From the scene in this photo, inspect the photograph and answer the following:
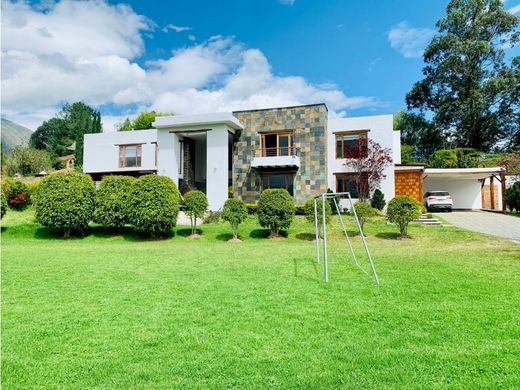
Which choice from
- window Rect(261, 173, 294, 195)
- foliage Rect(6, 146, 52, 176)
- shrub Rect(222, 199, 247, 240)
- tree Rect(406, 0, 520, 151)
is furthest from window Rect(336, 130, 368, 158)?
foliage Rect(6, 146, 52, 176)

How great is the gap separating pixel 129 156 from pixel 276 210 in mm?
17450

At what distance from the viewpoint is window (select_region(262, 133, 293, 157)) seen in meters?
22.2

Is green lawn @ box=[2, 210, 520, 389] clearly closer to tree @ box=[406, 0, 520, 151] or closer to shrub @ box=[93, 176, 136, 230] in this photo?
shrub @ box=[93, 176, 136, 230]

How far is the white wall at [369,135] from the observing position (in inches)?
831

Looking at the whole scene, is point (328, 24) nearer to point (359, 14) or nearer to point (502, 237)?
point (359, 14)

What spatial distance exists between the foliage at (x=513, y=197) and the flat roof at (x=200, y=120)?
18.8 m

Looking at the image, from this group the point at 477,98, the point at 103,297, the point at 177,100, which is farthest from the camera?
the point at 177,100

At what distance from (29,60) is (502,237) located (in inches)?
658

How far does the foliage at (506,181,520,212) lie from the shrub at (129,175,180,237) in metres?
21.5

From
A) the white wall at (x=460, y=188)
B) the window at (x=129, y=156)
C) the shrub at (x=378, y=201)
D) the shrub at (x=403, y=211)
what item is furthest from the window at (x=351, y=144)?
the window at (x=129, y=156)

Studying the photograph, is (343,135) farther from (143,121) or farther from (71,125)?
(71,125)

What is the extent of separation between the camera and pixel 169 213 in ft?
48.9

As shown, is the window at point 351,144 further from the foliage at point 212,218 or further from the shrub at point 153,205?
the shrub at point 153,205

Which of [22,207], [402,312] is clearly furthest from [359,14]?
[22,207]
